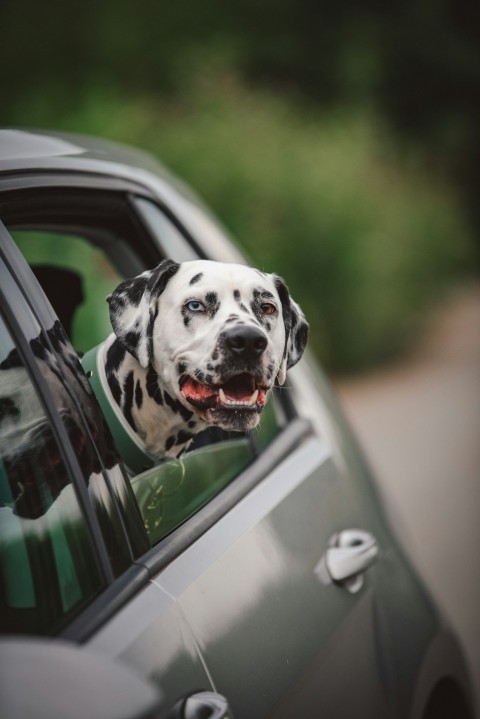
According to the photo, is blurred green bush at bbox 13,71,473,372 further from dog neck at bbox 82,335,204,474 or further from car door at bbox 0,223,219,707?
car door at bbox 0,223,219,707

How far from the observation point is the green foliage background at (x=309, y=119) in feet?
37.2

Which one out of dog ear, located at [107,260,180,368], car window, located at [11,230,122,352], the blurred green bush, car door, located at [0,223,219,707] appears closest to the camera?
car door, located at [0,223,219,707]

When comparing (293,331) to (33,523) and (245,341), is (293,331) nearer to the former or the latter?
(245,341)

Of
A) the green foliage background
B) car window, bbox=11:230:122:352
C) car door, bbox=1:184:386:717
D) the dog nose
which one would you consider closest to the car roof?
car window, bbox=11:230:122:352

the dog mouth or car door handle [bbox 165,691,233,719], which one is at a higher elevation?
the dog mouth

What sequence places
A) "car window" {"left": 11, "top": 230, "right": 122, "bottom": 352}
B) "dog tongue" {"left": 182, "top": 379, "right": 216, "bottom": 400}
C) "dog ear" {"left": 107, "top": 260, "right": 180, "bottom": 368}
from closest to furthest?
"dog tongue" {"left": 182, "top": 379, "right": 216, "bottom": 400} < "dog ear" {"left": 107, "top": 260, "right": 180, "bottom": 368} < "car window" {"left": 11, "top": 230, "right": 122, "bottom": 352}

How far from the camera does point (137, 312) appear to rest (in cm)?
181


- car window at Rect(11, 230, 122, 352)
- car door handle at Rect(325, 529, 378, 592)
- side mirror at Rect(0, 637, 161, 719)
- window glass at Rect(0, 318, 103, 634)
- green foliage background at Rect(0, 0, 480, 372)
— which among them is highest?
green foliage background at Rect(0, 0, 480, 372)

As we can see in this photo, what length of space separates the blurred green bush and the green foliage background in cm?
2

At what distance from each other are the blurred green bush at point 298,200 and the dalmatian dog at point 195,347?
8.54m

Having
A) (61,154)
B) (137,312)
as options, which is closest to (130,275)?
(61,154)

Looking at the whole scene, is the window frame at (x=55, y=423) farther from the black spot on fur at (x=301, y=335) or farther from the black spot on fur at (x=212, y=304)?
the black spot on fur at (x=301, y=335)

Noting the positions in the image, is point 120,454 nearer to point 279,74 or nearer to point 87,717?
point 87,717

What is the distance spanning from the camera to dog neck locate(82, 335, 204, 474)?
1890 mm
